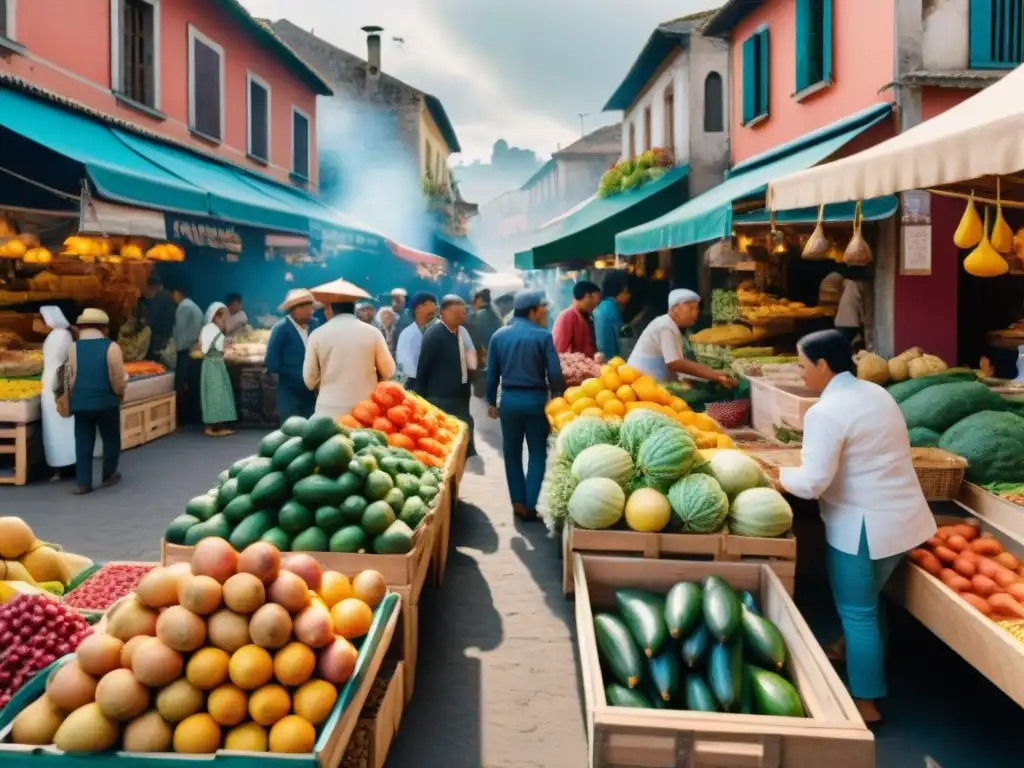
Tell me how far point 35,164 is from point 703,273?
11918 millimetres

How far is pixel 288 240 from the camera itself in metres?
17.6

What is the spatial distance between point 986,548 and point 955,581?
0.48m

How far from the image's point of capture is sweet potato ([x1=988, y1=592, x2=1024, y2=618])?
386cm

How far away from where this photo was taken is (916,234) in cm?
853

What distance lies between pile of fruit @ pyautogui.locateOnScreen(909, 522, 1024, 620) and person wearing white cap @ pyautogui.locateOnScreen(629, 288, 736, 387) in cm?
296

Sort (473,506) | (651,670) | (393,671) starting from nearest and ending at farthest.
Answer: (651,670)
(393,671)
(473,506)

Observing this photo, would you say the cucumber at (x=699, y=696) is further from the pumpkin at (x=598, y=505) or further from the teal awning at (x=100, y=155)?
the teal awning at (x=100, y=155)

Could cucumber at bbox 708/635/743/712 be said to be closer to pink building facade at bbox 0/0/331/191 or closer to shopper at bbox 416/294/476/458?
shopper at bbox 416/294/476/458

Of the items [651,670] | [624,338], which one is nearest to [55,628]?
[651,670]

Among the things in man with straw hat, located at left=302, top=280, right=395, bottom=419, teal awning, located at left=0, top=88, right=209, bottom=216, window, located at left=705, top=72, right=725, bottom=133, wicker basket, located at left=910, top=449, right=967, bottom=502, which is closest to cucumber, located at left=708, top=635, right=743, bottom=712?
wicker basket, located at left=910, top=449, right=967, bottom=502

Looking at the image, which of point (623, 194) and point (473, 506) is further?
point (623, 194)

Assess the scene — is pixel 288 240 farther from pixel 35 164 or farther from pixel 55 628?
pixel 55 628

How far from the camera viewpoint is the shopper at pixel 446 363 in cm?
801

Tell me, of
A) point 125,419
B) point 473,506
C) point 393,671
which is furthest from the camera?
point 125,419
